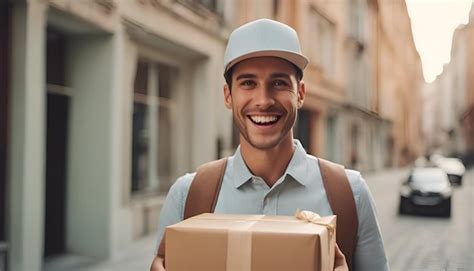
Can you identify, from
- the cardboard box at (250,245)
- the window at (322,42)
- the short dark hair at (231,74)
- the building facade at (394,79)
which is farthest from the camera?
the building facade at (394,79)

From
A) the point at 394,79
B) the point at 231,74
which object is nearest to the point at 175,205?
the point at 231,74

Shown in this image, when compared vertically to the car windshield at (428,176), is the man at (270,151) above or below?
above

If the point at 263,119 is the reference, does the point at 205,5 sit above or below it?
above

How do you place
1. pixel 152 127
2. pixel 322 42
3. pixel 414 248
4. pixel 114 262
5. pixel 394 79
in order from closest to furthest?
pixel 114 262, pixel 414 248, pixel 152 127, pixel 322 42, pixel 394 79

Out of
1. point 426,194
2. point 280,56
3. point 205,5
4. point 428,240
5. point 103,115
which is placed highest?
point 205,5

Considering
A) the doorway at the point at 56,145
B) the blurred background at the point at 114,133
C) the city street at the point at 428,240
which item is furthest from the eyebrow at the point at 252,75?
the doorway at the point at 56,145

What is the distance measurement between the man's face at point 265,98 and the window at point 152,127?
332 inches

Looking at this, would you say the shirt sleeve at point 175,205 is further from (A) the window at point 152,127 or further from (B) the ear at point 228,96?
(A) the window at point 152,127

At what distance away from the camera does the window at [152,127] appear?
33.9ft

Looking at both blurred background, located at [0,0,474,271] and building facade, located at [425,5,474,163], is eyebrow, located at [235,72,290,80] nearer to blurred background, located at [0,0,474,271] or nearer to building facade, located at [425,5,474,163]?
blurred background, located at [0,0,474,271]

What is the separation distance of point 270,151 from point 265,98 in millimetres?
225

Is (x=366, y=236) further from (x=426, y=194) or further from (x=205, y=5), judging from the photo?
(x=426, y=194)

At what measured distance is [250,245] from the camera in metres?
1.52

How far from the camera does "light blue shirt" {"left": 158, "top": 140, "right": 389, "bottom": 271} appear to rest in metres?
1.96
